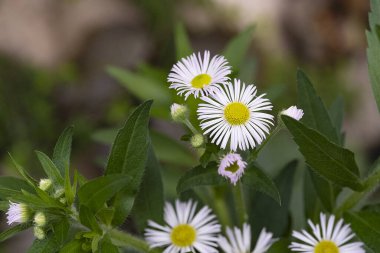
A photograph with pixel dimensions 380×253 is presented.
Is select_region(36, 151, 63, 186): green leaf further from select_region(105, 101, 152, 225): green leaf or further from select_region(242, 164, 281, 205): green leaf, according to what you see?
select_region(242, 164, 281, 205): green leaf

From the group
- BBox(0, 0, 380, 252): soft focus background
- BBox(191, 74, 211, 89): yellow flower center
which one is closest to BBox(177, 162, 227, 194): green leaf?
BBox(191, 74, 211, 89): yellow flower center

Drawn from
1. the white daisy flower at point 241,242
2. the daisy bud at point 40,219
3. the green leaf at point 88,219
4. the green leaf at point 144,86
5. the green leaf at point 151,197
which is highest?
the green leaf at point 144,86

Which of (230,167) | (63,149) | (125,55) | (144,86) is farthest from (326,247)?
(125,55)

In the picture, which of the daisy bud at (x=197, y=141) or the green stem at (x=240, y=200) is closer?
the daisy bud at (x=197, y=141)

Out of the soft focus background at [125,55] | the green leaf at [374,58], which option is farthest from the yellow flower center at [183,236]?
the soft focus background at [125,55]

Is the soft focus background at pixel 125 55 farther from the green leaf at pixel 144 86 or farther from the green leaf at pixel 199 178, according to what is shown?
the green leaf at pixel 199 178

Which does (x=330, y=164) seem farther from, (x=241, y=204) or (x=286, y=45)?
(x=286, y=45)

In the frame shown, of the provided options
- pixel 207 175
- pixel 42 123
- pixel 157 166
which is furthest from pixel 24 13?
pixel 207 175

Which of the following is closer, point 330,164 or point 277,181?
point 330,164
